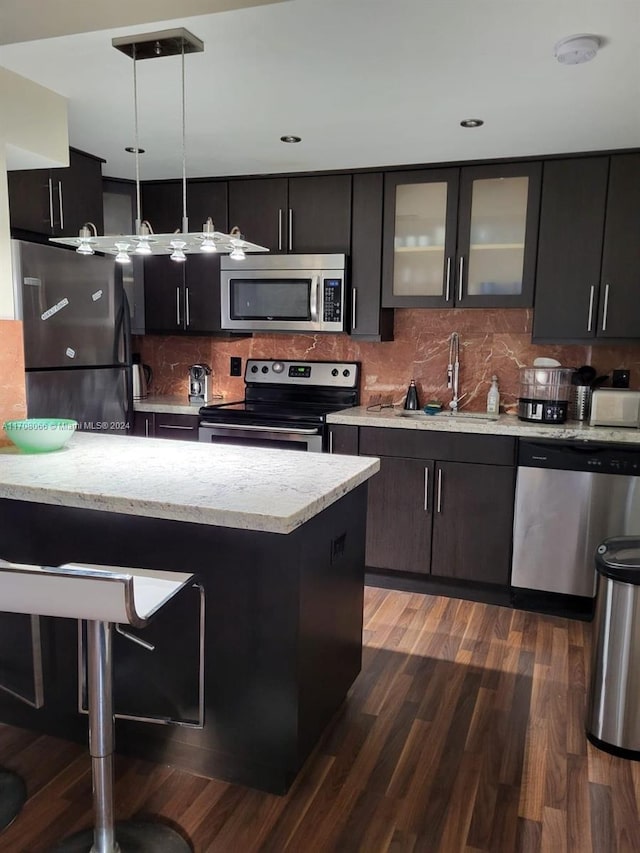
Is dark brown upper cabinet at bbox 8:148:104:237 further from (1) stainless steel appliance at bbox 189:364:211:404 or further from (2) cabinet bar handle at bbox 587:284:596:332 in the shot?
(2) cabinet bar handle at bbox 587:284:596:332

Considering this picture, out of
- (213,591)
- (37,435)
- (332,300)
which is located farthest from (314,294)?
(213,591)

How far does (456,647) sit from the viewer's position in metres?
2.96

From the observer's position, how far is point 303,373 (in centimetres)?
428

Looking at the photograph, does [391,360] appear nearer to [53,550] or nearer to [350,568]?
[350,568]

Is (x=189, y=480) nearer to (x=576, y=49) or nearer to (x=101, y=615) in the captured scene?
(x=101, y=615)

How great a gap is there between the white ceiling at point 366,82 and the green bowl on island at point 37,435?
50.6 inches

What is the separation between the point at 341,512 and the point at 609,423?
1853mm

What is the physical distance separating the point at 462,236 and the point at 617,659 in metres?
2.32

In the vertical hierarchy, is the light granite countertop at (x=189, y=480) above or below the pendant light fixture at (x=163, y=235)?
below

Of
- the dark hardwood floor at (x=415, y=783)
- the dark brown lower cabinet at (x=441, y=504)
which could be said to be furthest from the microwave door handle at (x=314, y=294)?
the dark hardwood floor at (x=415, y=783)

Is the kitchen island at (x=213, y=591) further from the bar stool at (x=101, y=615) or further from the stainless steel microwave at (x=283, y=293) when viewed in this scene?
the stainless steel microwave at (x=283, y=293)

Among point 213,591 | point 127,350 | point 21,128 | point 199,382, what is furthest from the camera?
point 199,382

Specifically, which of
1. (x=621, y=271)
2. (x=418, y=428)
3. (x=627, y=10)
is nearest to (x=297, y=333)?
(x=418, y=428)

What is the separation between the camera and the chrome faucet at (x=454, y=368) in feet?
13.0
